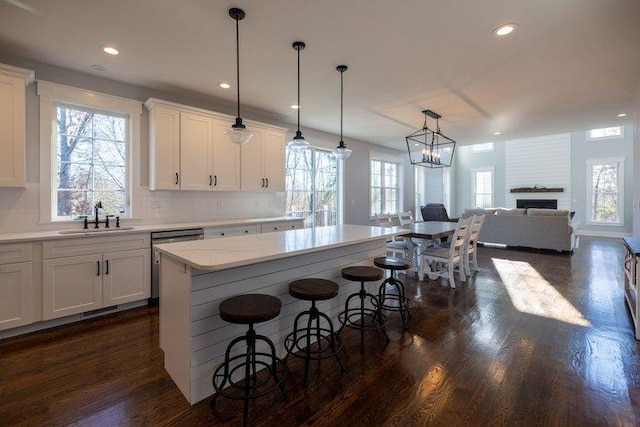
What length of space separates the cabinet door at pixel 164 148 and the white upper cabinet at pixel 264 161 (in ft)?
3.13

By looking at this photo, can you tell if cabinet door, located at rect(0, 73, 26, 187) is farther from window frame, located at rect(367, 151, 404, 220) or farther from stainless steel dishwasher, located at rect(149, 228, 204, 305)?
window frame, located at rect(367, 151, 404, 220)

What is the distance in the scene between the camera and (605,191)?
9.09 m

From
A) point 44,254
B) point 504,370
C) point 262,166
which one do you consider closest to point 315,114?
point 262,166

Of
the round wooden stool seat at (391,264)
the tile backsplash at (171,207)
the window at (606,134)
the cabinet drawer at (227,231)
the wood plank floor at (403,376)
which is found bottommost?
the wood plank floor at (403,376)

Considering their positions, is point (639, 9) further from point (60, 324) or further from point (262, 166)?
point (60, 324)

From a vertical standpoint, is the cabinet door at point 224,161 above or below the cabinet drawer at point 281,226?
above

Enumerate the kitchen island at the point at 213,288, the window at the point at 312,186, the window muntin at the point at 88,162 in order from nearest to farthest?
the kitchen island at the point at 213,288
the window muntin at the point at 88,162
the window at the point at 312,186

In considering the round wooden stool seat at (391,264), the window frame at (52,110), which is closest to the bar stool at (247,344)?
the round wooden stool seat at (391,264)

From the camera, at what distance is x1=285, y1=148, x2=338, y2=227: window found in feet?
18.7

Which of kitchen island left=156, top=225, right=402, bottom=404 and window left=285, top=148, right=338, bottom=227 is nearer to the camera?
kitchen island left=156, top=225, right=402, bottom=404

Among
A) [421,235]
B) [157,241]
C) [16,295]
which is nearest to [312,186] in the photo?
[421,235]

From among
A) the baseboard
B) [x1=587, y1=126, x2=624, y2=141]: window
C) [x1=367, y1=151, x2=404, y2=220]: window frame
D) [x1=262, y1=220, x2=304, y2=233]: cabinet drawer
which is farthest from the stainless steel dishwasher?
[x1=587, y1=126, x2=624, y2=141]: window

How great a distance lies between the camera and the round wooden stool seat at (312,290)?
6.78 ft

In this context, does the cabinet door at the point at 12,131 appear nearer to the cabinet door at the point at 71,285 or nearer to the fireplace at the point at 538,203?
the cabinet door at the point at 71,285
